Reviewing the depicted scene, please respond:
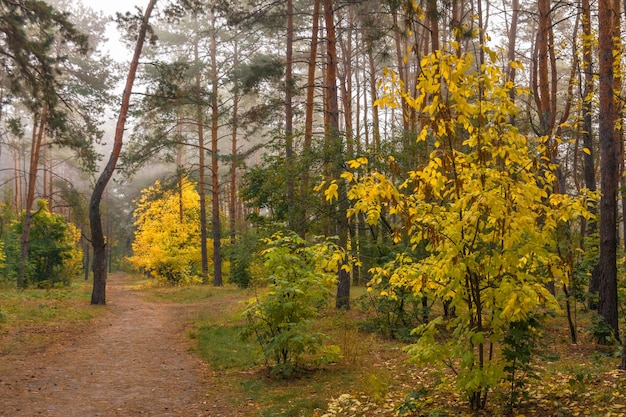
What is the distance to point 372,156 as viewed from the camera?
1093 centimetres

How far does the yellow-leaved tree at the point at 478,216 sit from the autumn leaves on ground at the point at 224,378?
68 cm

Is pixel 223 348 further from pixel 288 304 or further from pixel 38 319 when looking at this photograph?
pixel 38 319

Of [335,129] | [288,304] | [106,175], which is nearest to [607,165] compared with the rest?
[288,304]

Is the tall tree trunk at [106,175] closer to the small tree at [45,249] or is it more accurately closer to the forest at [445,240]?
the forest at [445,240]

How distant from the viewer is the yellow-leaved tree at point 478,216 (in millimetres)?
4281

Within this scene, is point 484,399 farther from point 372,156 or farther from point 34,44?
point 34,44

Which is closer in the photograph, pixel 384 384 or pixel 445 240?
pixel 445 240

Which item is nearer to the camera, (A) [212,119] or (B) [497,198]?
(B) [497,198]

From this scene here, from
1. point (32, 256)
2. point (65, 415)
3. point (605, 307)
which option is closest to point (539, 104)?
point (605, 307)

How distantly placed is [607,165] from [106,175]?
43.7 feet

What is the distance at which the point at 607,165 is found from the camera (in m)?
7.50

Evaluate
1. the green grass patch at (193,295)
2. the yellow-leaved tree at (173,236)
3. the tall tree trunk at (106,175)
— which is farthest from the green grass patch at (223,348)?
the yellow-leaved tree at (173,236)

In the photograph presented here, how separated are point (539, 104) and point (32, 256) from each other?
75.8 ft

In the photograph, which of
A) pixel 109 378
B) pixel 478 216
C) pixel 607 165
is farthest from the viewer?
pixel 109 378
